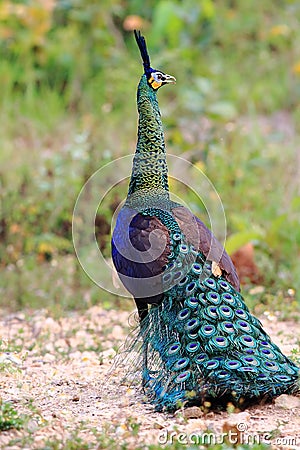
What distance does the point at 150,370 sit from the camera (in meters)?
3.84

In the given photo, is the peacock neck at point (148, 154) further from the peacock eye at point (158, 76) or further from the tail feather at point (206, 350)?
the tail feather at point (206, 350)

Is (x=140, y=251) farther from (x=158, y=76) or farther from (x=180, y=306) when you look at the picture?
(x=158, y=76)

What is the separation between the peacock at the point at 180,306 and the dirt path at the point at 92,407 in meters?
0.11

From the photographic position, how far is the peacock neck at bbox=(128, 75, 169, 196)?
419 cm

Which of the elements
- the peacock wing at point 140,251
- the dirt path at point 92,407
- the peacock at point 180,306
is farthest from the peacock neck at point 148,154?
the dirt path at point 92,407

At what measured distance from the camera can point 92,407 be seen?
3754 mm

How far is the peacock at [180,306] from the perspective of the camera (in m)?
3.46

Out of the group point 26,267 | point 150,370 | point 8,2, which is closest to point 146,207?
point 150,370

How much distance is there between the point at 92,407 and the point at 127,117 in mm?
5515

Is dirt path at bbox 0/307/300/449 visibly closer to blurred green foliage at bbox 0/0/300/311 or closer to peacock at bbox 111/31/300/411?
peacock at bbox 111/31/300/411

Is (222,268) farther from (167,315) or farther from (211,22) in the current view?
(211,22)

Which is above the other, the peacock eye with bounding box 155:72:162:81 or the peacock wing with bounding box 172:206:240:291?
the peacock eye with bounding box 155:72:162:81

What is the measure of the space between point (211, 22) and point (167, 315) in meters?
6.08

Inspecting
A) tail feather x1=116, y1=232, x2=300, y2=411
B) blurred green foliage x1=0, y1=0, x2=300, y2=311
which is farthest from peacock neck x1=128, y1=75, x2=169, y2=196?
blurred green foliage x1=0, y1=0, x2=300, y2=311
